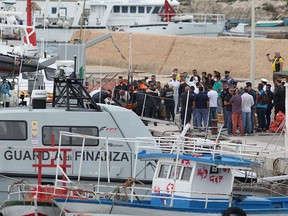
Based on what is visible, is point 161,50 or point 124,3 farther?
point 124,3

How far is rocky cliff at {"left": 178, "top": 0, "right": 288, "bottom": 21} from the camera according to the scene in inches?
4574

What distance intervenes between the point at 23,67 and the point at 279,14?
3514 inches

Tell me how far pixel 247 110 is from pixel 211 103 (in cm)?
125

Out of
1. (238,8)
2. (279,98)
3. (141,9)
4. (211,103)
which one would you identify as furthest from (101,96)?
(238,8)

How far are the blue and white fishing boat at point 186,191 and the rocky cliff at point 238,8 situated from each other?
9508 cm

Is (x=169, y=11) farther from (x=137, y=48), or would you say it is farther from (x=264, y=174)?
(x=264, y=174)

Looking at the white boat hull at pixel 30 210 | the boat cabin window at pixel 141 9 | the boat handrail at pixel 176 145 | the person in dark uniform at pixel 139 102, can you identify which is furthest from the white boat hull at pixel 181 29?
the white boat hull at pixel 30 210

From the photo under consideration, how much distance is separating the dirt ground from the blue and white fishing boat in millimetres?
31126

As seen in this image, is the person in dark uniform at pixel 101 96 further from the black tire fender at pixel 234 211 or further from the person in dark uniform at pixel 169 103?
the black tire fender at pixel 234 211

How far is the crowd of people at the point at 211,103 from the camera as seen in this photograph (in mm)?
30430

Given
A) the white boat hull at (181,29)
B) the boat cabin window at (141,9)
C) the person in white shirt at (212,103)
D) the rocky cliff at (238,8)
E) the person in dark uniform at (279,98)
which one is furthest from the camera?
the rocky cliff at (238,8)

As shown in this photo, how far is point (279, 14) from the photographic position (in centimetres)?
11656

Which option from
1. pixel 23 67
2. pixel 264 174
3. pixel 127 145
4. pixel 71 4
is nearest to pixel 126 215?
pixel 127 145

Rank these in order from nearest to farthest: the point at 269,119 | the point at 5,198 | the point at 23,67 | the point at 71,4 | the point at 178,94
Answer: the point at 5,198 → the point at 23,67 → the point at 269,119 → the point at 178,94 → the point at 71,4
